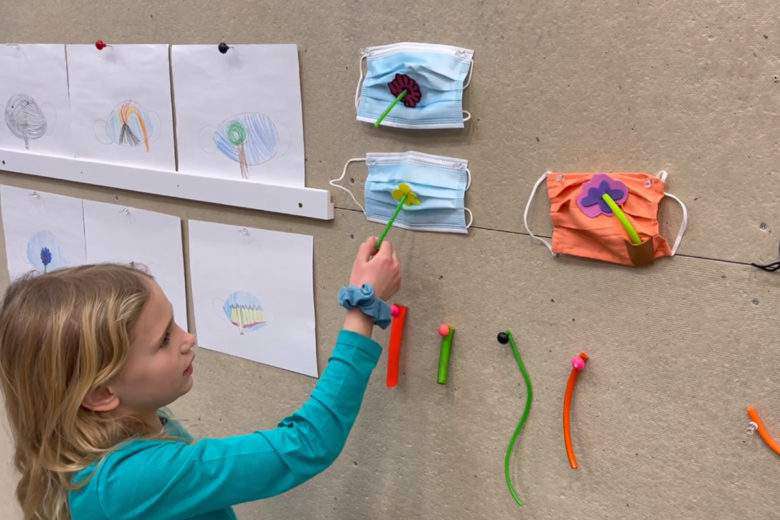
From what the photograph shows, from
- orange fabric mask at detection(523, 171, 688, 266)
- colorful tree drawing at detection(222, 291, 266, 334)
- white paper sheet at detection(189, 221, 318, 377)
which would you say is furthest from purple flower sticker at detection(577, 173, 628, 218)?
colorful tree drawing at detection(222, 291, 266, 334)

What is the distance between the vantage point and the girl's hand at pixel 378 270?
74 centimetres

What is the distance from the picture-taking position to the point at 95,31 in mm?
1009

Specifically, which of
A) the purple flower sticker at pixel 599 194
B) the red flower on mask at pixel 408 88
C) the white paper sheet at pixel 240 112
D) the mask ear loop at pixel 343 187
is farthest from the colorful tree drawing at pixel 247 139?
the purple flower sticker at pixel 599 194

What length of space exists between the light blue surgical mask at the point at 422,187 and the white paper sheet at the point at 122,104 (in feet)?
1.17

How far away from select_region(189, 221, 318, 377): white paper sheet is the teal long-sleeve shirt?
0.24m

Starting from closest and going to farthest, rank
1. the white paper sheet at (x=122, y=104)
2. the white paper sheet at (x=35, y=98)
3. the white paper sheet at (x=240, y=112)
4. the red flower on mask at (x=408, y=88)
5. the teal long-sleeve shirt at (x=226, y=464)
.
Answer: the teal long-sleeve shirt at (x=226, y=464), the red flower on mask at (x=408, y=88), the white paper sheet at (x=240, y=112), the white paper sheet at (x=122, y=104), the white paper sheet at (x=35, y=98)

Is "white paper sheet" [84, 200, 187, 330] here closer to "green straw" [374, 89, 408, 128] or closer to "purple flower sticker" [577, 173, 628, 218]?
"green straw" [374, 89, 408, 128]

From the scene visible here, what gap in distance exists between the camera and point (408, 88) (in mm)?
746

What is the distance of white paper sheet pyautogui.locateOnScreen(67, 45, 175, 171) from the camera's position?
3.18 feet

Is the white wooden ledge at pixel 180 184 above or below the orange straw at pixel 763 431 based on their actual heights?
above

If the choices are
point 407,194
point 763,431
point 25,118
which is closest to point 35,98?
point 25,118

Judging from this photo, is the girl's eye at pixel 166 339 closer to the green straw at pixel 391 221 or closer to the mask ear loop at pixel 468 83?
the green straw at pixel 391 221

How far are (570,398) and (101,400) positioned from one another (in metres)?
0.52

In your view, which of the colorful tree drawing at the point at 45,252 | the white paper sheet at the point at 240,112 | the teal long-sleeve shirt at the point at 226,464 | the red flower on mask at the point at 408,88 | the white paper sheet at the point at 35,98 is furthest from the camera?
the colorful tree drawing at the point at 45,252
